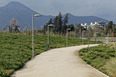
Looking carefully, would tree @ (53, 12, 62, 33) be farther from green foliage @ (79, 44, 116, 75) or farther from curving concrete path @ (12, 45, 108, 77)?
curving concrete path @ (12, 45, 108, 77)

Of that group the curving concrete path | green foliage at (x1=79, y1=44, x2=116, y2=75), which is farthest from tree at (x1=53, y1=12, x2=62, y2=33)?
the curving concrete path

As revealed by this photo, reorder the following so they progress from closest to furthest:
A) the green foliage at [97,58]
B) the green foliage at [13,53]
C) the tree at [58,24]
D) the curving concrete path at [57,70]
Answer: the curving concrete path at [57,70] < the green foliage at [13,53] < the green foliage at [97,58] < the tree at [58,24]

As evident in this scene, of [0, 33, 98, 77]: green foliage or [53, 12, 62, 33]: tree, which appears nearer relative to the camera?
[0, 33, 98, 77]: green foliage

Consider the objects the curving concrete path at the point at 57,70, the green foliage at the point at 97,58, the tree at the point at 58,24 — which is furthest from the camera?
the tree at the point at 58,24

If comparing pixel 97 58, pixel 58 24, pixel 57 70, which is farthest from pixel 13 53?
pixel 58 24

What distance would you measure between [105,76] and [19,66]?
517 centimetres

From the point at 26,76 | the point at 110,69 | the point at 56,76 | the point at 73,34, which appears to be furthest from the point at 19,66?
the point at 73,34

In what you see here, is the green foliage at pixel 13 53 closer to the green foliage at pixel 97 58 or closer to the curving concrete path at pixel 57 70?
the curving concrete path at pixel 57 70

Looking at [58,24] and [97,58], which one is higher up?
[58,24]

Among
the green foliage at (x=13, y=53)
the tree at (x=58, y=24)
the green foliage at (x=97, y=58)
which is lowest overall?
the green foliage at (x=97, y=58)

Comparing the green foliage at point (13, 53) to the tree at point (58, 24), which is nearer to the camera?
the green foliage at point (13, 53)

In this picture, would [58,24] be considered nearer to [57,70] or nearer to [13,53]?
[13,53]

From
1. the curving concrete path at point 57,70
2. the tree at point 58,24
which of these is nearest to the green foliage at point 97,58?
the curving concrete path at point 57,70

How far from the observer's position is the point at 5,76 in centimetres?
809
